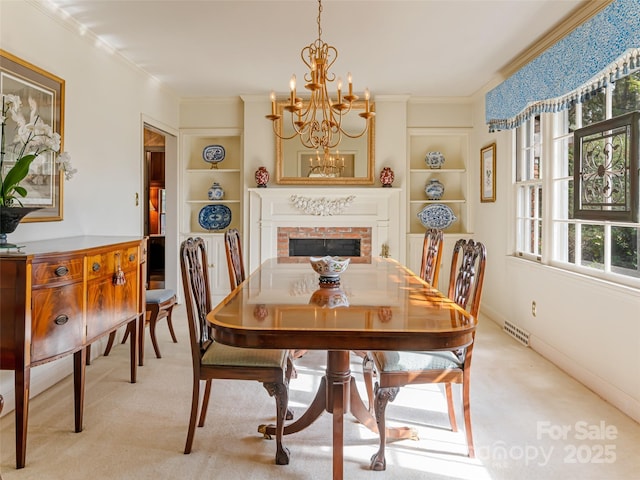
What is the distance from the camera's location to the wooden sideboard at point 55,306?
77.6 inches

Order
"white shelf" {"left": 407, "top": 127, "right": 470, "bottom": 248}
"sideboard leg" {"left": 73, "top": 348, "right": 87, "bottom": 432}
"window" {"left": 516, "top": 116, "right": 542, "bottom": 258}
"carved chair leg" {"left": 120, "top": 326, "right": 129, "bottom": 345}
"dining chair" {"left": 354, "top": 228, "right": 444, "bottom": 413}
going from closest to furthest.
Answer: "sideboard leg" {"left": 73, "top": 348, "right": 87, "bottom": 432}, "dining chair" {"left": 354, "top": 228, "right": 444, "bottom": 413}, "carved chair leg" {"left": 120, "top": 326, "right": 129, "bottom": 345}, "window" {"left": 516, "top": 116, "right": 542, "bottom": 258}, "white shelf" {"left": 407, "top": 127, "right": 470, "bottom": 248}

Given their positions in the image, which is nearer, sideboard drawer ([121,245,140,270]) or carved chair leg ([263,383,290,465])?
carved chair leg ([263,383,290,465])

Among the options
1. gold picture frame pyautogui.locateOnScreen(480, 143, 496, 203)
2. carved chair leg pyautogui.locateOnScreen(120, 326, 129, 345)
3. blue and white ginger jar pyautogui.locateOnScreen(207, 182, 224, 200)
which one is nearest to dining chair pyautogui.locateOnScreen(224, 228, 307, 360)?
carved chair leg pyautogui.locateOnScreen(120, 326, 129, 345)

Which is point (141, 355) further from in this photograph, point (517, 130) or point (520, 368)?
point (517, 130)

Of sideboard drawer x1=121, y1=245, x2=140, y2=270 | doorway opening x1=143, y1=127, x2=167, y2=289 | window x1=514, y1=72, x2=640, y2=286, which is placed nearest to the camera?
window x1=514, y1=72, x2=640, y2=286

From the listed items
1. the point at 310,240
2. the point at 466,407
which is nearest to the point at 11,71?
the point at 466,407

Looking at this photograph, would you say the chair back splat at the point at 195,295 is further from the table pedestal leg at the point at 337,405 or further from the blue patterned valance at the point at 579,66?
the blue patterned valance at the point at 579,66

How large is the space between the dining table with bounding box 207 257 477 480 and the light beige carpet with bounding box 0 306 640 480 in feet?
0.60

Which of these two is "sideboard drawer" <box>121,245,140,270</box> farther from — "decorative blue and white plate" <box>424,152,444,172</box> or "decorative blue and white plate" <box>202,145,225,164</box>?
"decorative blue and white plate" <box>424,152,444,172</box>

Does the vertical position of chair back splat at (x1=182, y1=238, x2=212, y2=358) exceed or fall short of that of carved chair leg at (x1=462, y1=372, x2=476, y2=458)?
it exceeds it

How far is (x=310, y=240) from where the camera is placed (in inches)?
217

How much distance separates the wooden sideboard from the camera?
6.47 feet

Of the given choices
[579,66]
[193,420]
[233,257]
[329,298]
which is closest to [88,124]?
[233,257]

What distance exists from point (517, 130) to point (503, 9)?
58.8 inches
